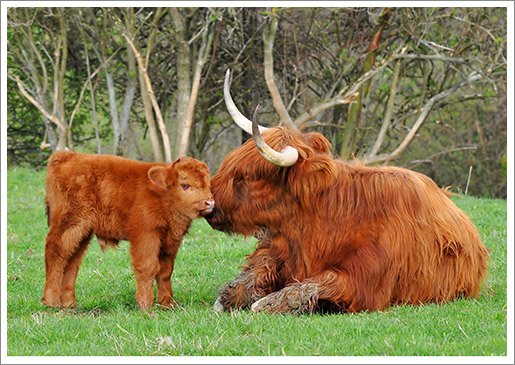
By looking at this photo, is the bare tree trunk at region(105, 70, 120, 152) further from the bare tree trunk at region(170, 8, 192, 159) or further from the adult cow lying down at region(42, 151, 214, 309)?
the adult cow lying down at region(42, 151, 214, 309)

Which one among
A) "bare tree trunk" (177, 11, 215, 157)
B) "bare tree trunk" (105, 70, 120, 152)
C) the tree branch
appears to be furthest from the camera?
"bare tree trunk" (105, 70, 120, 152)

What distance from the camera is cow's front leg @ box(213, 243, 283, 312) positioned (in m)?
6.62

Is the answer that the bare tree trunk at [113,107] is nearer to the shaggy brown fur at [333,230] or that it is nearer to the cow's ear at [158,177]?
the cow's ear at [158,177]

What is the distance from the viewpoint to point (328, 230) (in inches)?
253

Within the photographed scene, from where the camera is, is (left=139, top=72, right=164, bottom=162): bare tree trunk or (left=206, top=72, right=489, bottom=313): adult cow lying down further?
(left=139, top=72, right=164, bottom=162): bare tree trunk

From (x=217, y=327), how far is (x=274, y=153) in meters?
1.32

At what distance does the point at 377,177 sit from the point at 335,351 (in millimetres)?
1969

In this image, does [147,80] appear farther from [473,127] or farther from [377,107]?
[473,127]

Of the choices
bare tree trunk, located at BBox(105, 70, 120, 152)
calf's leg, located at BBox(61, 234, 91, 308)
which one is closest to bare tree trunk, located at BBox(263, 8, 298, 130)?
bare tree trunk, located at BBox(105, 70, 120, 152)

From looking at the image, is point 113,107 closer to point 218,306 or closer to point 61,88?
point 61,88

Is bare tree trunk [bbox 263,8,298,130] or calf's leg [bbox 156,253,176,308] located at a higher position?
bare tree trunk [bbox 263,8,298,130]

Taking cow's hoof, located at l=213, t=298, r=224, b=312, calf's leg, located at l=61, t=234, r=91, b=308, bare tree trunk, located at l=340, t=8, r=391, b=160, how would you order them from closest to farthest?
cow's hoof, located at l=213, t=298, r=224, b=312 < calf's leg, located at l=61, t=234, r=91, b=308 < bare tree trunk, located at l=340, t=8, r=391, b=160

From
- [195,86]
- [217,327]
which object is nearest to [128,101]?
[195,86]

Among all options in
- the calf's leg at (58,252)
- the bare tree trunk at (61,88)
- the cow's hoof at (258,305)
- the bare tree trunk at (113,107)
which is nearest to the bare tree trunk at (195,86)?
the bare tree trunk at (113,107)
